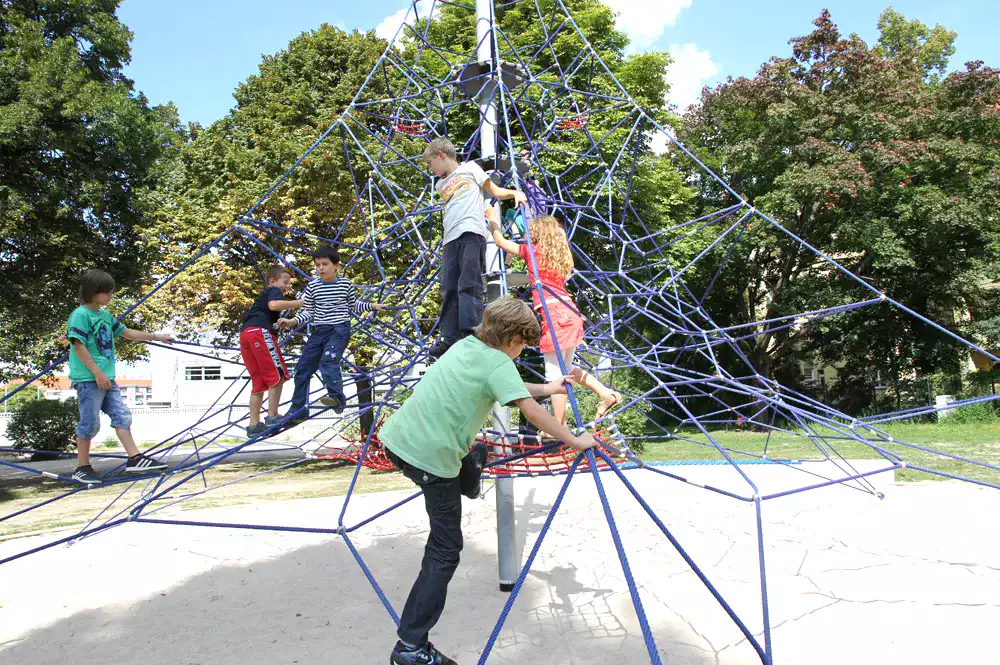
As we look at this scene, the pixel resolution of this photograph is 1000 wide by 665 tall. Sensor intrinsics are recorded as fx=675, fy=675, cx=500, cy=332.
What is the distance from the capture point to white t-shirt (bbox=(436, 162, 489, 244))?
3562mm

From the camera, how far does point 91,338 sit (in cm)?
377

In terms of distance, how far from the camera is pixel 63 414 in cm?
1534

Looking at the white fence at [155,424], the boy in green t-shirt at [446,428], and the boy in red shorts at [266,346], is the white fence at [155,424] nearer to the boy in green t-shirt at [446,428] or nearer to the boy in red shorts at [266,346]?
the boy in red shorts at [266,346]

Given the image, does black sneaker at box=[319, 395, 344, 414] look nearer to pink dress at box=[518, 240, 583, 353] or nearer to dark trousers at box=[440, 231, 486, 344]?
dark trousers at box=[440, 231, 486, 344]

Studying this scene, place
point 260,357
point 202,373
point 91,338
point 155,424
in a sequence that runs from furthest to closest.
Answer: point 202,373
point 155,424
point 260,357
point 91,338

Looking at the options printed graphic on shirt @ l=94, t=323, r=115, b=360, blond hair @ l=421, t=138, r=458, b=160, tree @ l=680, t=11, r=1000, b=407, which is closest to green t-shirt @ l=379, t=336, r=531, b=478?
blond hair @ l=421, t=138, r=458, b=160

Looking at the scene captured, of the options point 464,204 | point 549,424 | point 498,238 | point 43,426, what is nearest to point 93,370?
point 464,204

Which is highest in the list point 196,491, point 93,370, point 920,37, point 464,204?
point 920,37

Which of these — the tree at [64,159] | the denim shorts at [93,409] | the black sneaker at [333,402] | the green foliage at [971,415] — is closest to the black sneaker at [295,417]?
the black sneaker at [333,402]

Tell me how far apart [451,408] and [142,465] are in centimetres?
248

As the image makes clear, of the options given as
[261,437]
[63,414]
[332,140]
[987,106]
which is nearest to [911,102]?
[987,106]

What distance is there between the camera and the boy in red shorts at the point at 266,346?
4.10m

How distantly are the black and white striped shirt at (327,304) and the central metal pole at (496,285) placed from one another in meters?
0.89

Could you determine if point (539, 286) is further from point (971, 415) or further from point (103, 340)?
point (971, 415)
